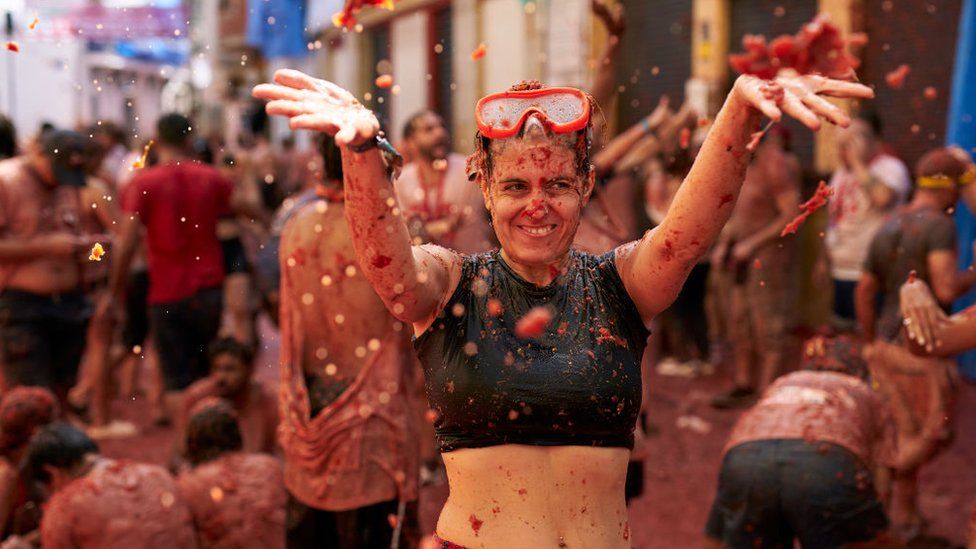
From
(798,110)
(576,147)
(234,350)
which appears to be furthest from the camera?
(234,350)

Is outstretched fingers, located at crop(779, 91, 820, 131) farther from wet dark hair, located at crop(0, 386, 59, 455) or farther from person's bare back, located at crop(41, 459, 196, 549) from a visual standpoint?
wet dark hair, located at crop(0, 386, 59, 455)

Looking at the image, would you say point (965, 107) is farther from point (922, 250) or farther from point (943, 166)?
point (922, 250)

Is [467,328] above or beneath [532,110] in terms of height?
beneath

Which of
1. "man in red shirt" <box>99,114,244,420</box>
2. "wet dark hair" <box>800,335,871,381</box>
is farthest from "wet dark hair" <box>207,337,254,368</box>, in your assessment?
"wet dark hair" <box>800,335,871,381</box>

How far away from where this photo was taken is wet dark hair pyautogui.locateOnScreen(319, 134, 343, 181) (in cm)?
374

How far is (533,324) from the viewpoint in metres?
2.21

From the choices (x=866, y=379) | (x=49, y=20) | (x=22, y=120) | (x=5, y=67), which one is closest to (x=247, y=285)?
(x=866, y=379)

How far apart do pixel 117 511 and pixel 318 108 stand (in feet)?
7.63

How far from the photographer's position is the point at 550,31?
12.4 meters

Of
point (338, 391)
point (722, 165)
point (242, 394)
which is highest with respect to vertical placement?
point (722, 165)

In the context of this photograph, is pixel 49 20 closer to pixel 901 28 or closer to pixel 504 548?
pixel 901 28

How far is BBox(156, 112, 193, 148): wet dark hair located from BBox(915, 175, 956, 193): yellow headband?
13.5ft

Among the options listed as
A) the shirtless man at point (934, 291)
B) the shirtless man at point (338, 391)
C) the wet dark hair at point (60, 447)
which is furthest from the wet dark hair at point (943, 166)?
the wet dark hair at point (60, 447)

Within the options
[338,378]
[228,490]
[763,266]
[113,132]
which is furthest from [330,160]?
[113,132]
